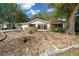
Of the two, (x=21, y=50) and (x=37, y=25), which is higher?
(x=37, y=25)

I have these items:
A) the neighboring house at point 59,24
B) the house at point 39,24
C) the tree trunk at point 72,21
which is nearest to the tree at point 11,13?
the house at point 39,24

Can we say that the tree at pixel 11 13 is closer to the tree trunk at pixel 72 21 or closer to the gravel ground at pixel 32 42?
the gravel ground at pixel 32 42

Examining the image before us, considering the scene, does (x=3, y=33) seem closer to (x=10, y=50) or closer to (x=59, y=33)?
(x=10, y=50)

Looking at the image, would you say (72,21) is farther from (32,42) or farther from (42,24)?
(32,42)

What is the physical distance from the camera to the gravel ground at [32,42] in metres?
2.40

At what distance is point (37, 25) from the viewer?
2432 millimetres

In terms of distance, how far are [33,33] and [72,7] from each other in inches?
20.7

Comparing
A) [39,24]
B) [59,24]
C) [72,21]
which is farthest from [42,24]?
[72,21]

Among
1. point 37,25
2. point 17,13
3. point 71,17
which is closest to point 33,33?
point 37,25

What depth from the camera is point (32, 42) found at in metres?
2.42

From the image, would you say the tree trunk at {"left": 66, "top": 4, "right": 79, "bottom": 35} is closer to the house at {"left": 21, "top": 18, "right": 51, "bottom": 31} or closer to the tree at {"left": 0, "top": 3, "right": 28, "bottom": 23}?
the house at {"left": 21, "top": 18, "right": 51, "bottom": 31}

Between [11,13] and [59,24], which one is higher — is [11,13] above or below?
above

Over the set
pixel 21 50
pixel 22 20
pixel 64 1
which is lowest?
pixel 21 50

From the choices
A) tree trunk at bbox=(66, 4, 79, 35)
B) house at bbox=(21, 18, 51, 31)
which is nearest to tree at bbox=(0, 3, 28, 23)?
house at bbox=(21, 18, 51, 31)
